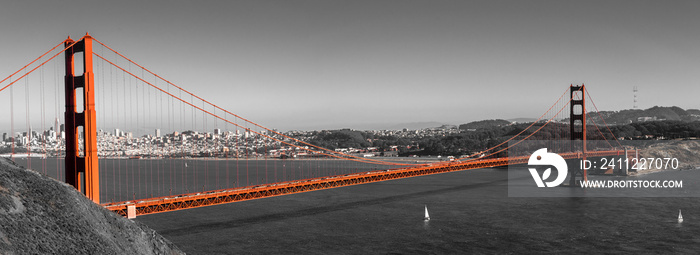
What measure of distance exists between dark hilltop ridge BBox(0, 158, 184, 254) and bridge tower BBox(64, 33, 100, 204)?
201 inches

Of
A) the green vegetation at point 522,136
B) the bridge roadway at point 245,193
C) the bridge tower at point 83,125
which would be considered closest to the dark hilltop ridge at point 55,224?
the bridge tower at point 83,125

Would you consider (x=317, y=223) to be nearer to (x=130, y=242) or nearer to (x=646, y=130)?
(x=130, y=242)

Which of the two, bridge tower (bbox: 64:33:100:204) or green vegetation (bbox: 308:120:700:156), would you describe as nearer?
bridge tower (bbox: 64:33:100:204)

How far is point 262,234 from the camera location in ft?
91.8

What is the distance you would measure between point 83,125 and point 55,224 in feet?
27.3

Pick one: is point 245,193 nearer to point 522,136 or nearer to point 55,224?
point 55,224

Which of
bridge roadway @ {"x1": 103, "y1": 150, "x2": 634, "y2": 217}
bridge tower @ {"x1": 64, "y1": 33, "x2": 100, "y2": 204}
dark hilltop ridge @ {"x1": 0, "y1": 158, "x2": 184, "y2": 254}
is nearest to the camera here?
dark hilltop ridge @ {"x1": 0, "y1": 158, "x2": 184, "y2": 254}

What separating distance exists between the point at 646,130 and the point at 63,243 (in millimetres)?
123564

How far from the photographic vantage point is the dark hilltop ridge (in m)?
8.92

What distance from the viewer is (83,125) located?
57.2 ft

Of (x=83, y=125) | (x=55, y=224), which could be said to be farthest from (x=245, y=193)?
(x=55, y=224)

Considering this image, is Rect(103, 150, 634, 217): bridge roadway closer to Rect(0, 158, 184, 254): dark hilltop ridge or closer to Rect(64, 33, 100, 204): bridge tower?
Rect(64, 33, 100, 204): bridge tower

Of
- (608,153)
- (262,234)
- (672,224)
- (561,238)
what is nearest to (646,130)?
(608,153)

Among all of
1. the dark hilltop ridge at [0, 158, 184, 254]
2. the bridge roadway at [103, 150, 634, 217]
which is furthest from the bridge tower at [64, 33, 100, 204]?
the dark hilltop ridge at [0, 158, 184, 254]
